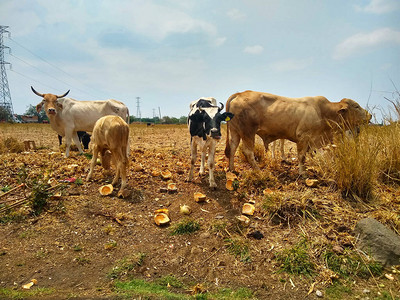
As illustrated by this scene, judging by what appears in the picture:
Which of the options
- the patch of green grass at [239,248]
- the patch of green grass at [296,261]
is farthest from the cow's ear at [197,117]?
the patch of green grass at [296,261]

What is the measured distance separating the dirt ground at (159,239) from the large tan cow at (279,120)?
1.03 metres

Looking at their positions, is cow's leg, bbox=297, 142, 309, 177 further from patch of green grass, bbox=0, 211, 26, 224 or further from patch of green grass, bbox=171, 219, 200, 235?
patch of green grass, bbox=0, 211, 26, 224

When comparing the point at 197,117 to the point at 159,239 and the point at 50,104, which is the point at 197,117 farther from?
the point at 50,104

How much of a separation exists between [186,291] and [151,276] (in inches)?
20.9

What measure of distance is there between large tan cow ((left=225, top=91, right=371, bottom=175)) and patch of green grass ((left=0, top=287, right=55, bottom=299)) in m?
4.69

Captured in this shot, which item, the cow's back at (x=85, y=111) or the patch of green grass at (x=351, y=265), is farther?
the cow's back at (x=85, y=111)

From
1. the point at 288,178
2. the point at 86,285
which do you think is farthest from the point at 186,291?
the point at 288,178

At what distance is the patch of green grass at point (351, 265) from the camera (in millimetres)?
3510

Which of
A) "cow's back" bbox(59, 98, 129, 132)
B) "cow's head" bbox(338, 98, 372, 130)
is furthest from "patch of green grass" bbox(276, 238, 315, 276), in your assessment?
"cow's back" bbox(59, 98, 129, 132)

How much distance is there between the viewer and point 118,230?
4375mm

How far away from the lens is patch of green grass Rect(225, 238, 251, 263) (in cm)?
383

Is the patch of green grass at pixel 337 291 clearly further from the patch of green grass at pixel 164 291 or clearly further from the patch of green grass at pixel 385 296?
the patch of green grass at pixel 164 291

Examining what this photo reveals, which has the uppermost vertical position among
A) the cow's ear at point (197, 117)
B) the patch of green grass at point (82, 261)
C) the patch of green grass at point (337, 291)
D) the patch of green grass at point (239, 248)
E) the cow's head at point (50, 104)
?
the cow's head at point (50, 104)

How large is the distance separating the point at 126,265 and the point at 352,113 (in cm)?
669
